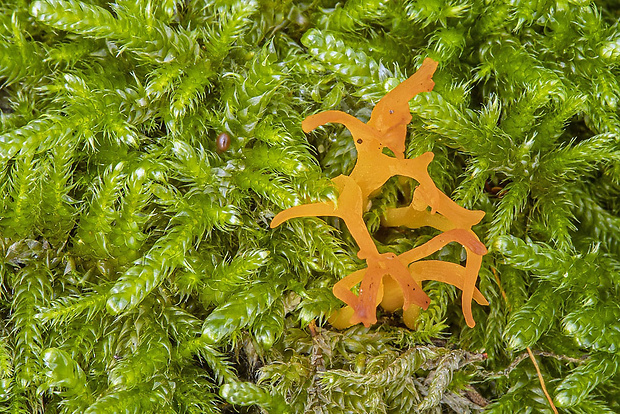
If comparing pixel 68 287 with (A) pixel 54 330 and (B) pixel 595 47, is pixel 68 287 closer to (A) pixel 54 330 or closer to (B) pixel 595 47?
(A) pixel 54 330

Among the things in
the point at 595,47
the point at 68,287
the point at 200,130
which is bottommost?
the point at 68,287

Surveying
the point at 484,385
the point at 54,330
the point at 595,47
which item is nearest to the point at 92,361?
the point at 54,330

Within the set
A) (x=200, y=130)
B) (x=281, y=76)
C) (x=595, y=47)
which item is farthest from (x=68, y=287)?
(x=595, y=47)

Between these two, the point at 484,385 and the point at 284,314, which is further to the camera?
the point at 484,385

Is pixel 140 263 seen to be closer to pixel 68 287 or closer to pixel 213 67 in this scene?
pixel 68 287

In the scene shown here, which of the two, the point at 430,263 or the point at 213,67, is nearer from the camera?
the point at 430,263

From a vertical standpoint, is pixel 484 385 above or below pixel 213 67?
below
